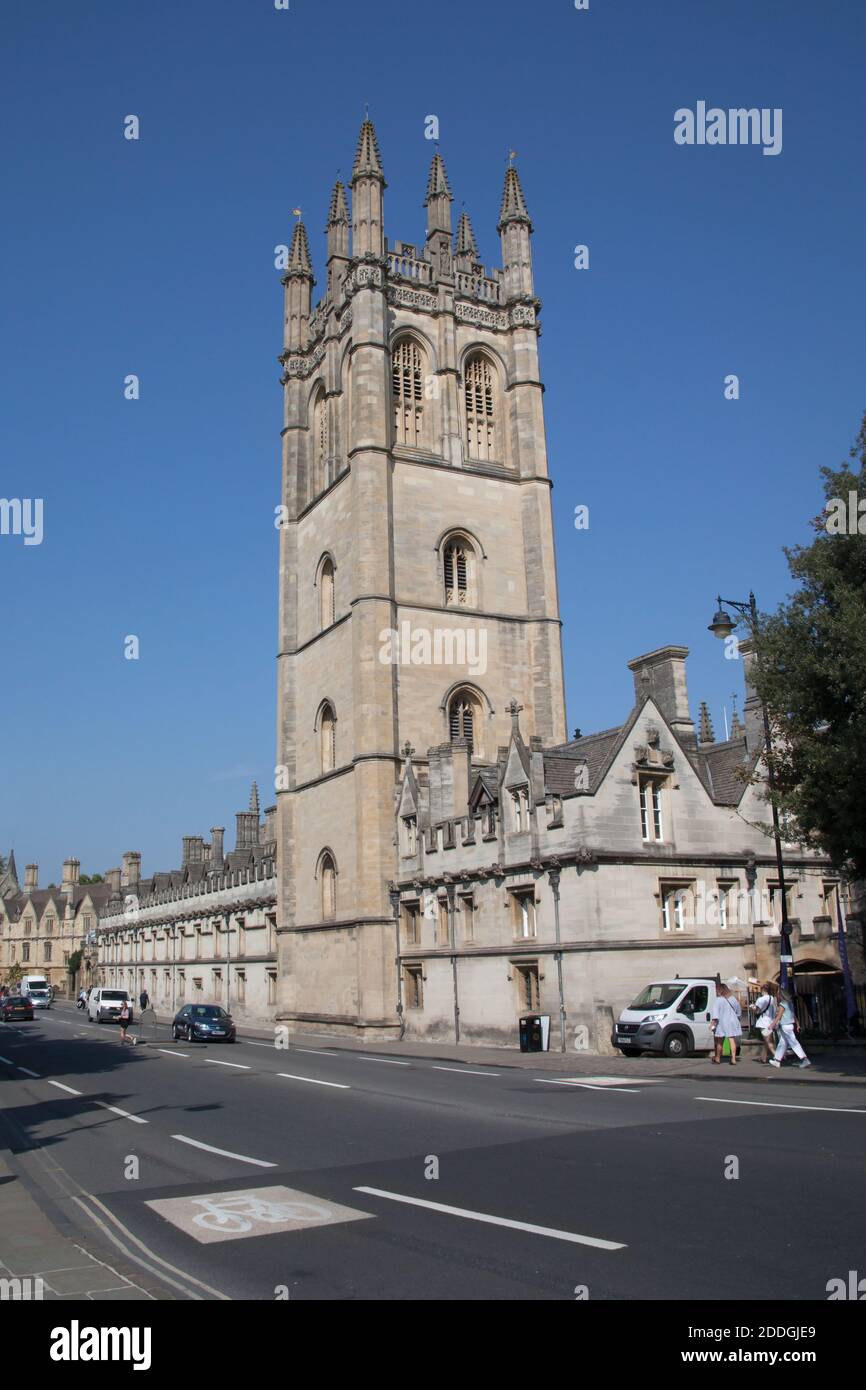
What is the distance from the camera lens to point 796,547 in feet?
66.6

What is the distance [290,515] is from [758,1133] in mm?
40045

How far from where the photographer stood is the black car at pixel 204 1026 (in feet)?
121

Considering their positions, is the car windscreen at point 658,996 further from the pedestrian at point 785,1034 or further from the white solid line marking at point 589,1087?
the white solid line marking at point 589,1087

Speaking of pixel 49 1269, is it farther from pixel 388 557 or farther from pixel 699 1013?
pixel 388 557

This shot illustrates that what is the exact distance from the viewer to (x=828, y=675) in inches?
744

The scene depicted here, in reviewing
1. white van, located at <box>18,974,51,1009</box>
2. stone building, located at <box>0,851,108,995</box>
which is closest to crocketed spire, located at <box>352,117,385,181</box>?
white van, located at <box>18,974,51,1009</box>

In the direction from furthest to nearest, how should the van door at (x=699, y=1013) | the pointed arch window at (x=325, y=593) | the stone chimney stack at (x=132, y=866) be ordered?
the stone chimney stack at (x=132, y=866) → the pointed arch window at (x=325, y=593) → the van door at (x=699, y=1013)

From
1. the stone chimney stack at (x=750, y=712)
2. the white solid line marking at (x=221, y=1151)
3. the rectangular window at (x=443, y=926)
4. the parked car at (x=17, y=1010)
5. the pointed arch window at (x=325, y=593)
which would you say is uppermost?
the pointed arch window at (x=325, y=593)

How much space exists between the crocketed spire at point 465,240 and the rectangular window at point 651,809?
30.3 meters

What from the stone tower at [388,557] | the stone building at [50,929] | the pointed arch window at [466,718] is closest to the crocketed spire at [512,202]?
the stone tower at [388,557]

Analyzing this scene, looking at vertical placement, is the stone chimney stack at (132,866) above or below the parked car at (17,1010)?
above

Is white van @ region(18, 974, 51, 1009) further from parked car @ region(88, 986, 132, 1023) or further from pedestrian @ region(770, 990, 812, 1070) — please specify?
pedestrian @ region(770, 990, 812, 1070)

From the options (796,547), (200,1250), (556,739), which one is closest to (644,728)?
(796,547)

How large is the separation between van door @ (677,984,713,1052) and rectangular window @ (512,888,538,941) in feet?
18.7
